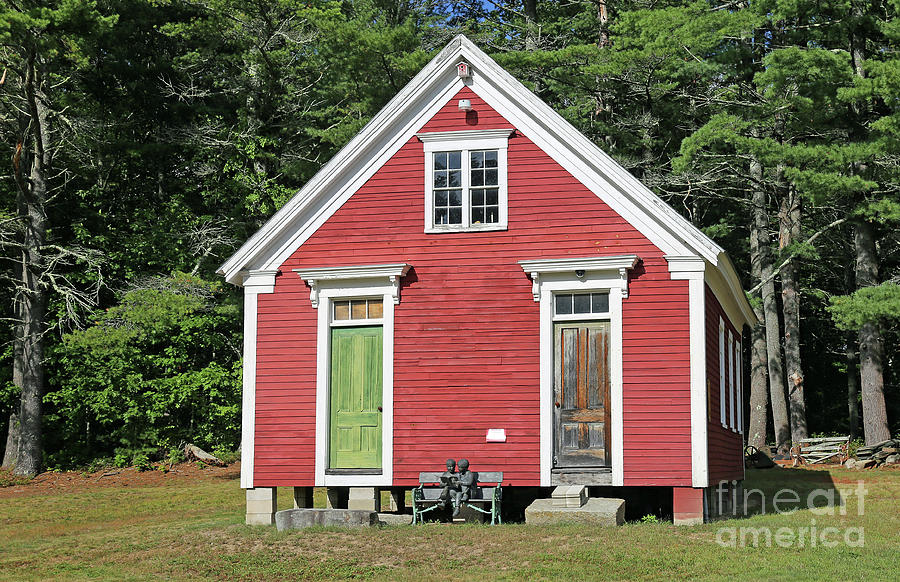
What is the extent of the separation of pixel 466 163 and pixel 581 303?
2833 mm

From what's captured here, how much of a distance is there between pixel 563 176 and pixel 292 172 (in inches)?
622

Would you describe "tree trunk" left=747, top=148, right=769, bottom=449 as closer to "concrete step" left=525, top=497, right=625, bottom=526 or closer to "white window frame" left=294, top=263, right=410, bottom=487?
"white window frame" left=294, top=263, right=410, bottom=487

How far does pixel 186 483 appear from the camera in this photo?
26.5 meters

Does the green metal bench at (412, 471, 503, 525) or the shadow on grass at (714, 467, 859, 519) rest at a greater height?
the green metal bench at (412, 471, 503, 525)

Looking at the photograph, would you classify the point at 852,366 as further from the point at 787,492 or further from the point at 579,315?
the point at 579,315

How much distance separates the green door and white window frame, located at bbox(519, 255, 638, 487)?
2612 millimetres

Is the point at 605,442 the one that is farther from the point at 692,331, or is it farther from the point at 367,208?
the point at 367,208

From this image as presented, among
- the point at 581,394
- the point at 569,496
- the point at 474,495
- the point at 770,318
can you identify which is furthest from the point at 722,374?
the point at 770,318

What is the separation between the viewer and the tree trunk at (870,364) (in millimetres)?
27359

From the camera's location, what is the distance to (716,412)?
17.4m

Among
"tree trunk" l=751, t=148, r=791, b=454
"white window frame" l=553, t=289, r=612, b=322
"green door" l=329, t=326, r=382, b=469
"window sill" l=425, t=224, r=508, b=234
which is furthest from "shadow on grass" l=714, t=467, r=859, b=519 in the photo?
"tree trunk" l=751, t=148, r=791, b=454

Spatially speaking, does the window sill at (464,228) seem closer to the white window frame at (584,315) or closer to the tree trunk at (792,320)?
the white window frame at (584,315)

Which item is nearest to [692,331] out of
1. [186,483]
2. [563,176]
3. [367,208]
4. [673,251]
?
[673,251]

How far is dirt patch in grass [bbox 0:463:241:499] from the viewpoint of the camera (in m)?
25.8
